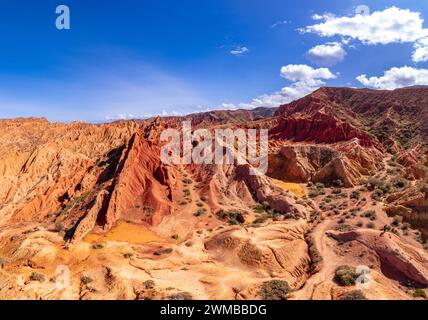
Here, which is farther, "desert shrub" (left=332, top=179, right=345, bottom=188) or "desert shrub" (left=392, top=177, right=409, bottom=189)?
"desert shrub" (left=332, top=179, right=345, bottom=188)

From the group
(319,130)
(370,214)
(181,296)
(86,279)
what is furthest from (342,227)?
(319,130)

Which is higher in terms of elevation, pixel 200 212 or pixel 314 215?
pixel 200 212

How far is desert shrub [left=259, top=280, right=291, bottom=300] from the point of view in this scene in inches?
742

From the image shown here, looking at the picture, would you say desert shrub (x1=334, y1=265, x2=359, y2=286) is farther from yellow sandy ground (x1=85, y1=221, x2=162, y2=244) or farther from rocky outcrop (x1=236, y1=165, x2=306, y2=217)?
yellow sandy ground (x1=85, y1=221, x2=162, y2=244)

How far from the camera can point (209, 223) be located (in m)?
31.5

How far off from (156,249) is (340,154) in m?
34.0

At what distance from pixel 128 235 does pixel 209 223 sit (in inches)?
282

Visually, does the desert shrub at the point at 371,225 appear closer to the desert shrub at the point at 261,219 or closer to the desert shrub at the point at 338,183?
the desert shrub at the point at 261,219

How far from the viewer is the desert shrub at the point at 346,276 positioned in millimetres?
19100

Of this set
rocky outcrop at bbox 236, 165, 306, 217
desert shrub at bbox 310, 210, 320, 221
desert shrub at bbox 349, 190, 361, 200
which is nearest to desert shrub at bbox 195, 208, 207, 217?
rocky outcrop at bbox 236, 165, 306, 217

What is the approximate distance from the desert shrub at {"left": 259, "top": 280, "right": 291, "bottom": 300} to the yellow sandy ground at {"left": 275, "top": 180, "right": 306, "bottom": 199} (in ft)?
74.5

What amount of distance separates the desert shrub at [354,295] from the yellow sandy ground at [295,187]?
24460 mm

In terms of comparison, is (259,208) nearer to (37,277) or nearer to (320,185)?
(320,185)
